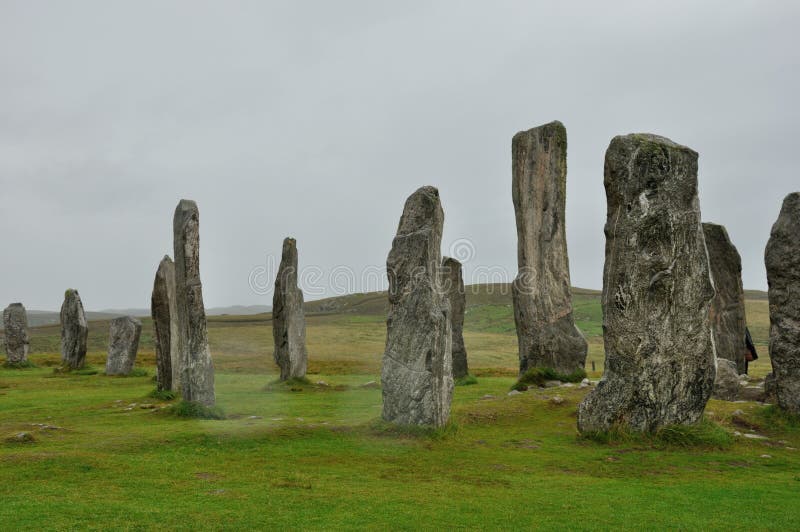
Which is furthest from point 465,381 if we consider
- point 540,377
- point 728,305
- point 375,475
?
point 375,475

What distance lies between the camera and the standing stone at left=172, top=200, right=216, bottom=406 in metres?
16.3

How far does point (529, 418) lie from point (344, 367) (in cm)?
1987

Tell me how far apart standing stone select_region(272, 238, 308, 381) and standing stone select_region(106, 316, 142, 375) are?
908 cm

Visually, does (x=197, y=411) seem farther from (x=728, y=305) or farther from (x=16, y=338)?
(x=16, y=338)

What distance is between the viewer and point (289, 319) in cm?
2433

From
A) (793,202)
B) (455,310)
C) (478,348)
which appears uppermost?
(793,202)

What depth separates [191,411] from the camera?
53.4 ft

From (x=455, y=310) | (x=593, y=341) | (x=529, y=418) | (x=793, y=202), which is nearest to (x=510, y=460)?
(x=529, y=418)

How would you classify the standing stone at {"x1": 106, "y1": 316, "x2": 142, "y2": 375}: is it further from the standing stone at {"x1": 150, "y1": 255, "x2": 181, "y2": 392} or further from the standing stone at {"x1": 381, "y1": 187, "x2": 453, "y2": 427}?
the standing stone at {"x1": 381, "y1": 187, "x2": 453, "y2": 427}

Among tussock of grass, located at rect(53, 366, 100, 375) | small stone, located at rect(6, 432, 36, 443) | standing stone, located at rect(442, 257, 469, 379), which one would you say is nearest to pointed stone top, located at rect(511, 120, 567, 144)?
standing stone, located at rect(442, 257, 469, 379)

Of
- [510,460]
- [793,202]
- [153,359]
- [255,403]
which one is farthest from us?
[153,359]

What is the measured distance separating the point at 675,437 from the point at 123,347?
975 inches

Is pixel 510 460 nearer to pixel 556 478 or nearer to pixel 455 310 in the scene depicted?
pixel 556 478

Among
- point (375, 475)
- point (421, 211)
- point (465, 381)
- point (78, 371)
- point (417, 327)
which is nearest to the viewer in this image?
point (375, 475)
